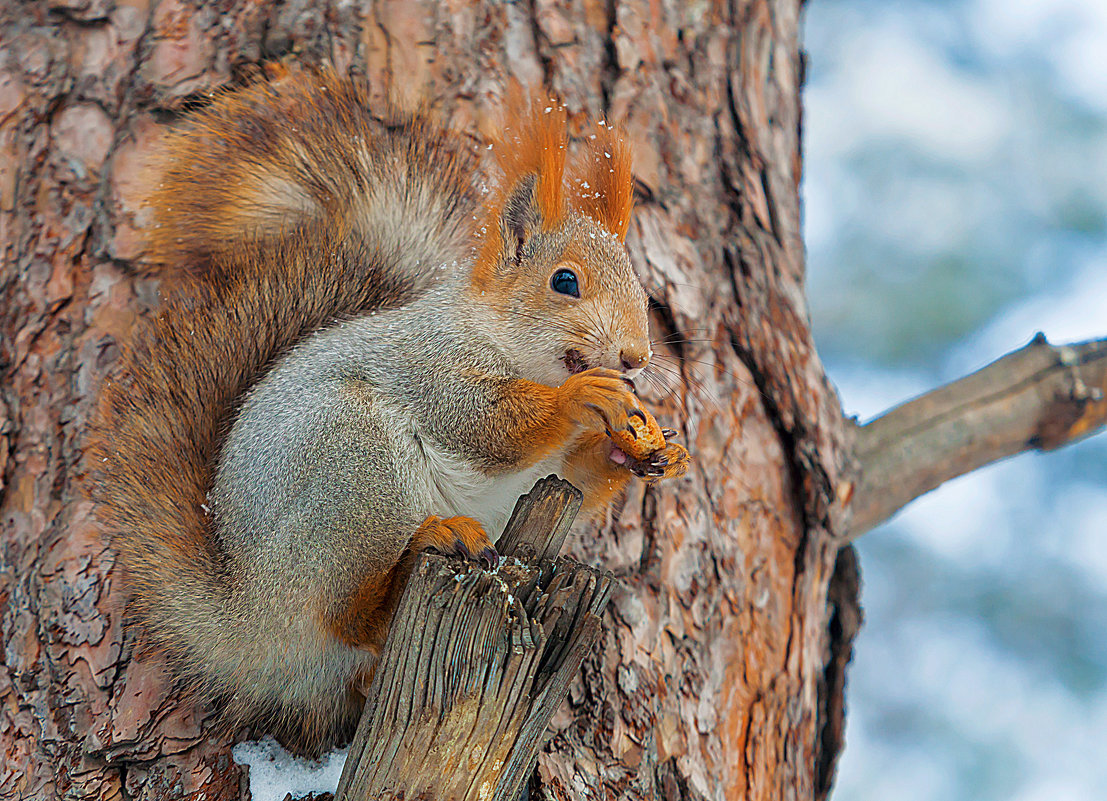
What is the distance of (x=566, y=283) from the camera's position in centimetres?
115

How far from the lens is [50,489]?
1.17 meters

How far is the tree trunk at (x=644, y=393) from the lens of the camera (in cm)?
110

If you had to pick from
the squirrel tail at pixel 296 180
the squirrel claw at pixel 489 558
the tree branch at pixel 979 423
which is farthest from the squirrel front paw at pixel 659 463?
the tree branch at pixel 979 423

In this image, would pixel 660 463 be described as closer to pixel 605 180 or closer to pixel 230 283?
pixel 605 180

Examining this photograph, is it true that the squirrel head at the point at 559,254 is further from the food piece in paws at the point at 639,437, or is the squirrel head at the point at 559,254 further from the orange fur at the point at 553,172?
the food piece in paws at the point at 639,437

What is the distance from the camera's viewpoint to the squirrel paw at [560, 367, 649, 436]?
0.97 metres

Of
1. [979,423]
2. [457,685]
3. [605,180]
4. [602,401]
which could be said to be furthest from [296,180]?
[979,423]

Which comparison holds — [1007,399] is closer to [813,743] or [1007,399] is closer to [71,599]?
[813,743]

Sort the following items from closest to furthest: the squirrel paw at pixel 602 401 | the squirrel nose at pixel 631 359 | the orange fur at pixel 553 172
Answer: the squirrel paw at pixel 602 401
the squirrel nose at pixel 631 359
the orange fur at pixel 553 172

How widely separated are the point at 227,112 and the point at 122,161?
21cm

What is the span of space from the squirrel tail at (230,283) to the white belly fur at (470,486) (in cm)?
25

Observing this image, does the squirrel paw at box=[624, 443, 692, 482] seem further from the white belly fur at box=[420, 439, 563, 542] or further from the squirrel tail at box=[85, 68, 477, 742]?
the squirrel tail at box=[85, 68, 477, 742]

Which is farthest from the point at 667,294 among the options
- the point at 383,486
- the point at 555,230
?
the point at 383,486

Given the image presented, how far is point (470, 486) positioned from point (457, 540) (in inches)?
7.0
